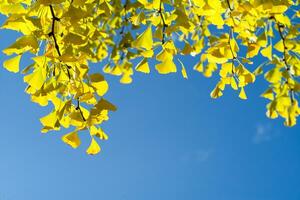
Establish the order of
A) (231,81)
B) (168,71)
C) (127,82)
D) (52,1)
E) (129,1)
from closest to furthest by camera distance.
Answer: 1. (52,1)
2. (168,71)
3. (231,81)
4. (129,1)
5. (127,82)

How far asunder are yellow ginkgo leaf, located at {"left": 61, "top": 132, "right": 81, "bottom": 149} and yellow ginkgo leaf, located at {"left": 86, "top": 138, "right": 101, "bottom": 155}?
60 millimetres

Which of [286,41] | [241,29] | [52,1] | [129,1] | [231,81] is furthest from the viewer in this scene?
[129,1]

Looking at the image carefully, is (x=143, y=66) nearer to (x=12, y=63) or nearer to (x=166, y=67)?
(x=166, y=67)

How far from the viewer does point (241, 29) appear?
4.89 ft

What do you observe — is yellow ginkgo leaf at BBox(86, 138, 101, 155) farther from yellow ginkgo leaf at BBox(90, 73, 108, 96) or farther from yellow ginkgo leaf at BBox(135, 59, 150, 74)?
yellow ginkgo leaf at BBox(135, 59, 150, 74)

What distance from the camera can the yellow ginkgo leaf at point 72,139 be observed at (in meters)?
1.16

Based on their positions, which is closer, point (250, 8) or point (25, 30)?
point (25, 30)

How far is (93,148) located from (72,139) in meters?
0.09

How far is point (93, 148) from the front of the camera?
1238 millimetres

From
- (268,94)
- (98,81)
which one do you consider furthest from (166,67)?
(268,94)

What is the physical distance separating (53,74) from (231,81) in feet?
2.33

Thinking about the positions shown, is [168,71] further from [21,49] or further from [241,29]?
[21,49]

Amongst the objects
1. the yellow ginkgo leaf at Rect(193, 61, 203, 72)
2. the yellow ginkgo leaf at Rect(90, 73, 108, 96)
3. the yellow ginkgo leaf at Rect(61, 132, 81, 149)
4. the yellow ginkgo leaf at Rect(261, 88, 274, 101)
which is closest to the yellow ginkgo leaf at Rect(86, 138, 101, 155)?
the yellow ginkgo leaf at Rect(61, 132, 81, 149)

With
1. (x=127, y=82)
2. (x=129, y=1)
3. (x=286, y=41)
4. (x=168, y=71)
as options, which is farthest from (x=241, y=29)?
(x=127, y=82)
